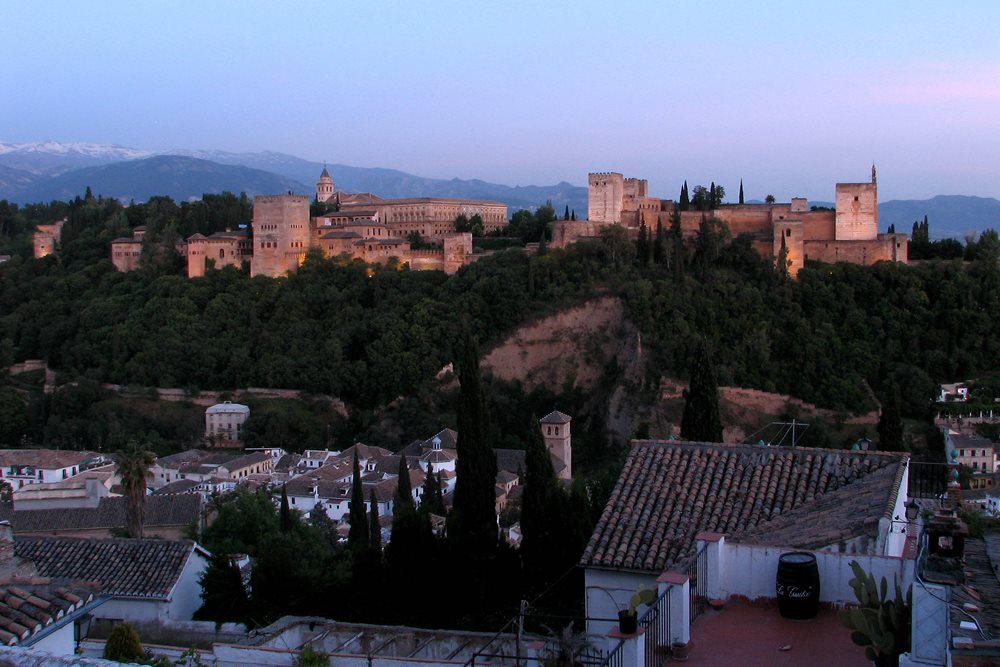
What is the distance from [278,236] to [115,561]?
45207 mm

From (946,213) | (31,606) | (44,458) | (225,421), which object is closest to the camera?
(31,606)

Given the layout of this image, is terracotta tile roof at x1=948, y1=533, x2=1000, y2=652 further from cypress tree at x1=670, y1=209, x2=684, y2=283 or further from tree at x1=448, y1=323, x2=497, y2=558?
cypress tree at x1=670, y1=209, x2=684, y2=283

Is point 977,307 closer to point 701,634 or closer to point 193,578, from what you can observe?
point 193,578

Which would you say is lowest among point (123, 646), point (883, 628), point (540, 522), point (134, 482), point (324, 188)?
point (134, 482)

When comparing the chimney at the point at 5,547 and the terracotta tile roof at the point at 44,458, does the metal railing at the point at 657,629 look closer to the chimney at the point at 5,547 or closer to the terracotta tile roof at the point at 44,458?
the chimney at the point at 5,547

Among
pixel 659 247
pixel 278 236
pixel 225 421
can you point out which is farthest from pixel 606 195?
pixel 225 421

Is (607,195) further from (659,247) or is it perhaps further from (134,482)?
(134,482)

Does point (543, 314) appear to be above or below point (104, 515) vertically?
above

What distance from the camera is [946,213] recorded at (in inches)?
6668

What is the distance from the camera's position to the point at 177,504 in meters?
29.8

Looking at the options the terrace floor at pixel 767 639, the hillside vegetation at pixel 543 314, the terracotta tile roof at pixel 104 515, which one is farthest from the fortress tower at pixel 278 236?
the terrace floor at pixel 767 639

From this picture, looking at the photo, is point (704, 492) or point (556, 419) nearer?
point (704, 492)

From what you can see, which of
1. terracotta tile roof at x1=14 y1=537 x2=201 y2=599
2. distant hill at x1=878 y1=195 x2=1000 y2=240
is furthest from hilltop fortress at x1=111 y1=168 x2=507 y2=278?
distant hill at x1=878 y1=195 x2=1000 y2=240

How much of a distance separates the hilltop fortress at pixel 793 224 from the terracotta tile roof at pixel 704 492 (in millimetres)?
40635
